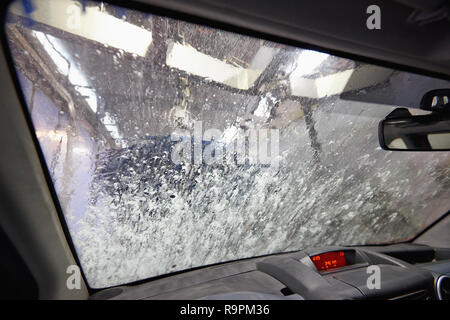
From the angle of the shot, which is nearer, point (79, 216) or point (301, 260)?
point (79, 216)

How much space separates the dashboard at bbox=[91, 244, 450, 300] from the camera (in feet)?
5.20

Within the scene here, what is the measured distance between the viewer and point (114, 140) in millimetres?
1653

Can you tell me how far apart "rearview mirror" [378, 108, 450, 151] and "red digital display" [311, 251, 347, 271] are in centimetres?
107

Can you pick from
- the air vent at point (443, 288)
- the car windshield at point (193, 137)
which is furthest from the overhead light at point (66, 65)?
the air vent at point (443, 288)

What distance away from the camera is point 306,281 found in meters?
1.63

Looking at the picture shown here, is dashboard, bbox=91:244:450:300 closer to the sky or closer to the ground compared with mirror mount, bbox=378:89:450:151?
closer to the ground

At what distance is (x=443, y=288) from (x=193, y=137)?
94.9 inches

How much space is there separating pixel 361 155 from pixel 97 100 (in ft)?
8.79

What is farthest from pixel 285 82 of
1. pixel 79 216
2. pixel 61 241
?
pixel 61 241

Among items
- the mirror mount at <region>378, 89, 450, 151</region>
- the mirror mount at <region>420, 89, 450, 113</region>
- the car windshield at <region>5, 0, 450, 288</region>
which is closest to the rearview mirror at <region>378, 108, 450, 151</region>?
the mirror mount at <region>378, 89, 450, 151</region>

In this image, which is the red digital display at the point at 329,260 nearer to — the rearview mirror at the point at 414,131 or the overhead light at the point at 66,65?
the rearview mirror at the point at 414,131

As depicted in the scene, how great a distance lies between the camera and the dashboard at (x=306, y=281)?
1.58 m

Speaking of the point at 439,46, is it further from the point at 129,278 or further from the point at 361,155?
the point at 129,278

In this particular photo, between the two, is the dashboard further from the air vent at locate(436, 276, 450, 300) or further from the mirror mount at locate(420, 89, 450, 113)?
the mirror mount at locate(420, 89, 450, 113)
